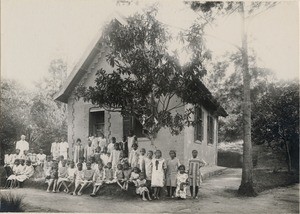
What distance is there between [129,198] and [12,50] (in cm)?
271

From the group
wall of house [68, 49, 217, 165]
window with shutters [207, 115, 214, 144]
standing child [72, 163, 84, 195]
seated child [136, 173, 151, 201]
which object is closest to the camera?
seated child [136, 173, 151, 201]

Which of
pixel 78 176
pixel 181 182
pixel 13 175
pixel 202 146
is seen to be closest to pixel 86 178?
pixel 78 176

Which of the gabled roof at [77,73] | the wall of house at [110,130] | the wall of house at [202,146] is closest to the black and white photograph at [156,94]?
the wall of house at [110,130]

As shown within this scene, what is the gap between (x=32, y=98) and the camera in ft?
22.1

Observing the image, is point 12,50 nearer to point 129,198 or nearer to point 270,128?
point 129,198

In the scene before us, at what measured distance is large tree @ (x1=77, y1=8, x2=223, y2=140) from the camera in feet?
21.1

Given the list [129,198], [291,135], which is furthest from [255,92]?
[129,198]

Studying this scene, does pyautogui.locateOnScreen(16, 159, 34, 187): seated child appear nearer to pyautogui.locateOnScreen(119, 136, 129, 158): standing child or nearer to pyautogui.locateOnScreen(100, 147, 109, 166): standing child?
pyautogui.locateOnScreen(100, 147, 109, 166): standing child

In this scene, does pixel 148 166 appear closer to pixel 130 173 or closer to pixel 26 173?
pixel 130 173

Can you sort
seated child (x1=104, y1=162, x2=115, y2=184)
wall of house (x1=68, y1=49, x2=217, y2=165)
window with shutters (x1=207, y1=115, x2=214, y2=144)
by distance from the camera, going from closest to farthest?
seated child (x1=104, y1=162, x2=115, y2=184) → wall of house (x1=68, y1=49, x2=217, y2=165) → window with shutters (x1=207, y1=115, x2=214, y2=144)

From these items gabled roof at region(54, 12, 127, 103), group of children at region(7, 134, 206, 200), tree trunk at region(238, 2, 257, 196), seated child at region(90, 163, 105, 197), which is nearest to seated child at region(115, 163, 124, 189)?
group of children at region(7, 134, 206, 200)

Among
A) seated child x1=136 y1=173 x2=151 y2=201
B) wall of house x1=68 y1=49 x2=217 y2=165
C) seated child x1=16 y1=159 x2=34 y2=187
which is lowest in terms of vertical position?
seated child x1=136 y1=173 x2=151 y2=201

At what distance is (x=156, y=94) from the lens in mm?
6605

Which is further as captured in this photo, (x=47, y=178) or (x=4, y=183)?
(x=47, y=178)
